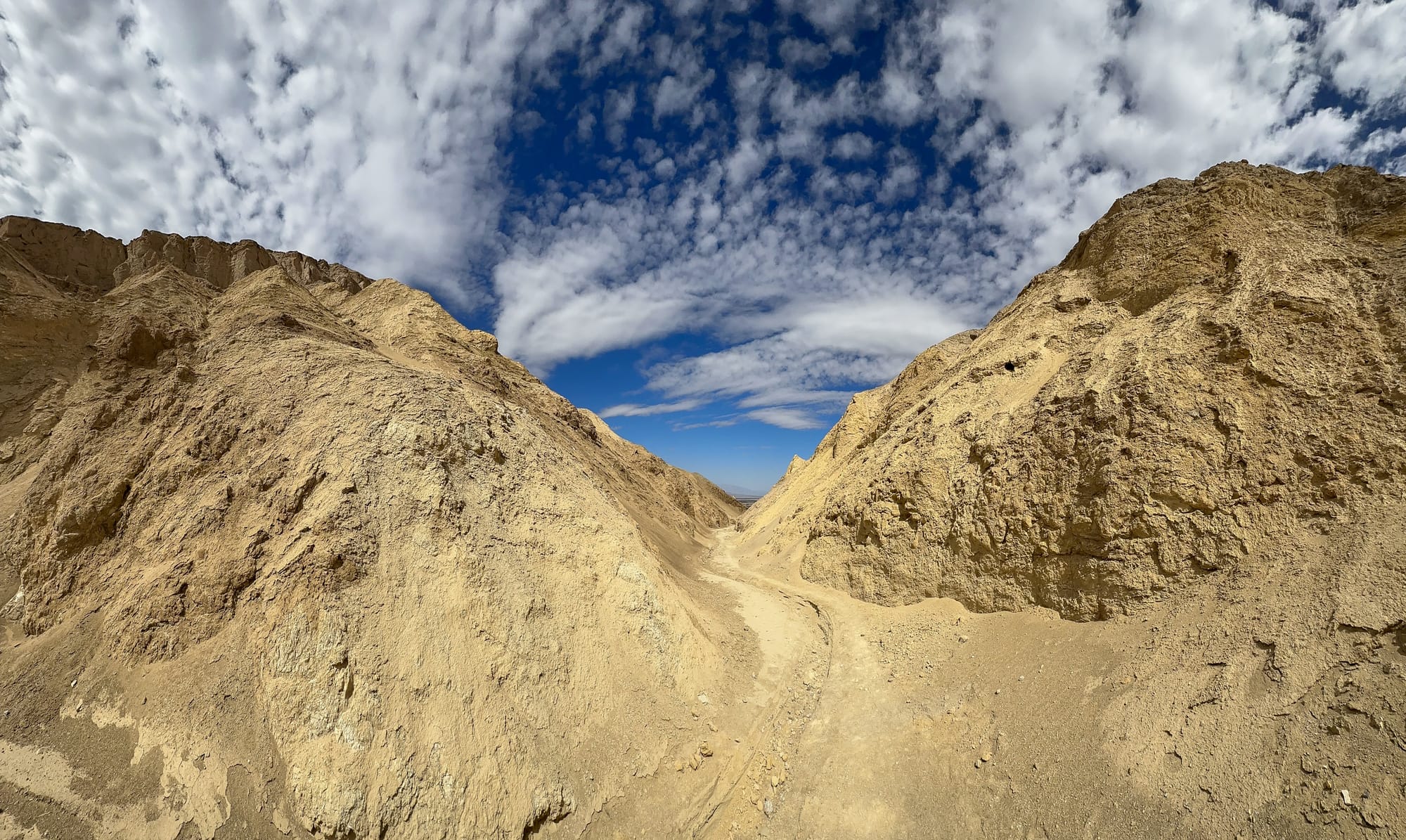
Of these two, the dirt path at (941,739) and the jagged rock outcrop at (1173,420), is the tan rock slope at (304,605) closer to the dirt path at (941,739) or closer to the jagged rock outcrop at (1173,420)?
the dirt path at (941,739)

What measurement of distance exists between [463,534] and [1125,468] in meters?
10.5

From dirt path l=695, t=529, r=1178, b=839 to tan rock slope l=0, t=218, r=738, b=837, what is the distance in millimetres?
1518

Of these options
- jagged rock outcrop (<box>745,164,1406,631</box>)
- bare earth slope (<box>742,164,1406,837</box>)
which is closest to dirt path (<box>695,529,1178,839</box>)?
bare earth slope (<box>742,164,1406,837</box>)

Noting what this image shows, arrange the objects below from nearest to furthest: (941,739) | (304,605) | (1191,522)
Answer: (304,605)
(941,739)
(1191,522)

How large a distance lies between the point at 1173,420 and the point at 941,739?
5.95m

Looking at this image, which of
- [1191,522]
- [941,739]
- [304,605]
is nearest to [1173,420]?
[1191,522]

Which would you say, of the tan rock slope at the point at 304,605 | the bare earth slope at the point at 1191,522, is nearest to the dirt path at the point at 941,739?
the bare earth slope at the point at 1191,522

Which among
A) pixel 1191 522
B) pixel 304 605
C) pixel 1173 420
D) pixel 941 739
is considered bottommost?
pixel 941 739

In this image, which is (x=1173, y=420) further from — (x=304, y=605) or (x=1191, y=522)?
(x=304, y=605)

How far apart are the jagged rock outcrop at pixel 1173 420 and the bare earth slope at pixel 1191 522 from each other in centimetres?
4

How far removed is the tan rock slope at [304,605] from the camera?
511cm

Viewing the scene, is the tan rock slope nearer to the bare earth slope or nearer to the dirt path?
the dirt path

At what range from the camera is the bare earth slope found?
14.2ft

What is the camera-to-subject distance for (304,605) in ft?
19.7
